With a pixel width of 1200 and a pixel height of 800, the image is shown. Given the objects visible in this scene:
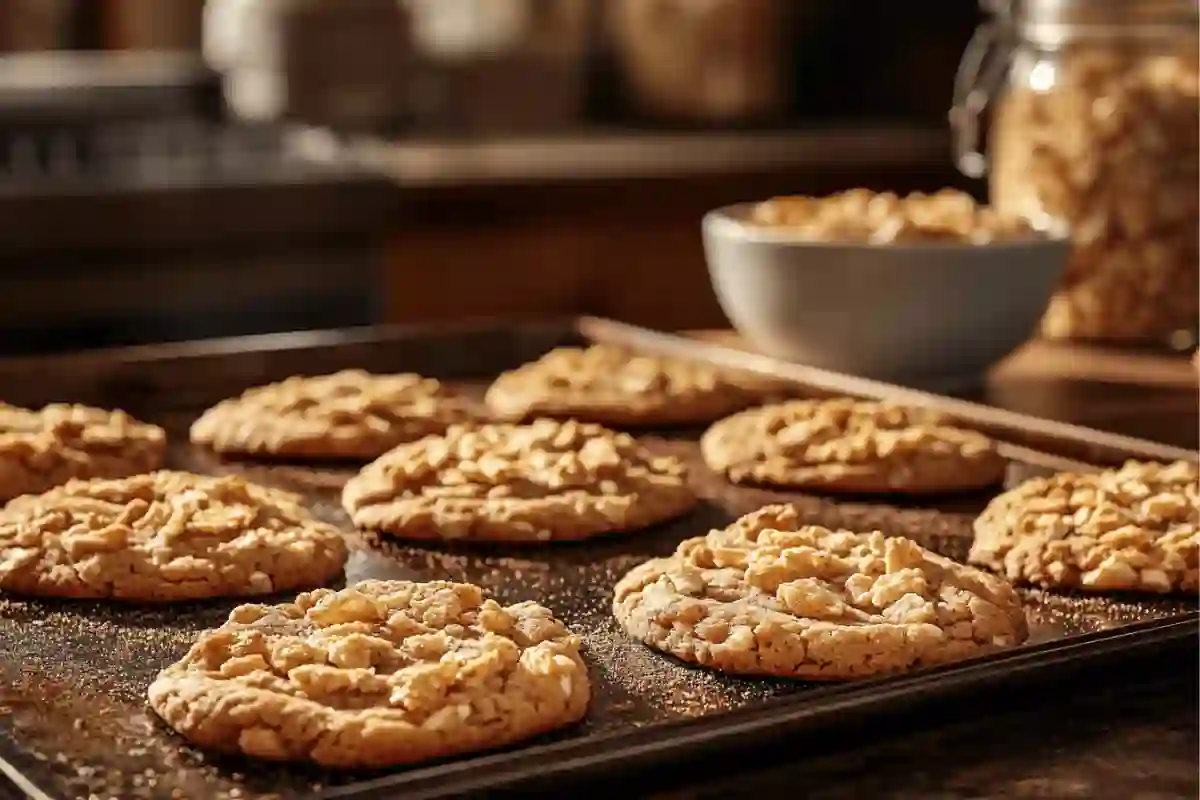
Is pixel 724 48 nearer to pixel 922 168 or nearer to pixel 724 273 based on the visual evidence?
pixel 922 168

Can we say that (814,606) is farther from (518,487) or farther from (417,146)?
(417,146)

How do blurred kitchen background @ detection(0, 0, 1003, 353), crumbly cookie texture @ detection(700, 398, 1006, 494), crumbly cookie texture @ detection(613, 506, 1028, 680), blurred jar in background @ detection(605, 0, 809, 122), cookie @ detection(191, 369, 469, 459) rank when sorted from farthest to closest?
blurred jar in background @ detection(605, 0, 809, 122) → blurred kitchen background @ detection(0, 0, 1003, 353) → cookie @ detection(191, 369, 469, 459) → crumbly cookie texture @ detection(700, 398, 1006, 494) → crumbly cookie texture @ detection(613, 506, 1028, 680)

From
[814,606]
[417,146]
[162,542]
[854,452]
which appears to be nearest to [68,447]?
[162,542]

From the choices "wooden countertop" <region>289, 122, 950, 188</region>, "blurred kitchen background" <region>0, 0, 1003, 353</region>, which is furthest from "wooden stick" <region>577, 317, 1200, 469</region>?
"wooden countertop" <region>289, 122, 950, 188</region>

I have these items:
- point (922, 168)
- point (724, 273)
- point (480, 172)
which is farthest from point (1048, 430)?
point (922, 168)

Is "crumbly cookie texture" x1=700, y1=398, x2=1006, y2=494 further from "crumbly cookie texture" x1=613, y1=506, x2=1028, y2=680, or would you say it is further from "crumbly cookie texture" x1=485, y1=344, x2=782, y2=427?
"crumbly cookie texture" x1=613, y1=506, x2=1028, y2=680
